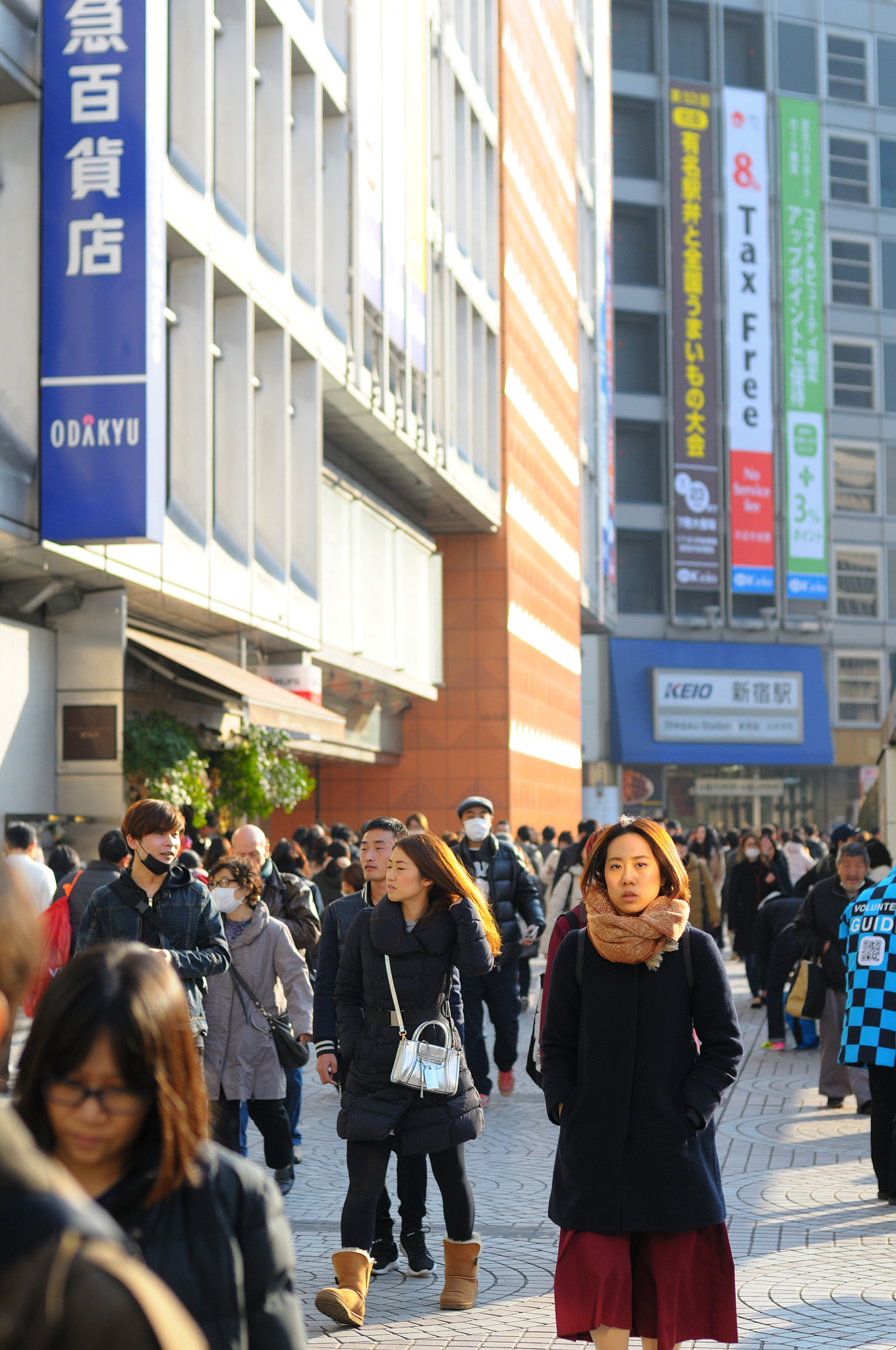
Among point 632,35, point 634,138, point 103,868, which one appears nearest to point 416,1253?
point 103,868

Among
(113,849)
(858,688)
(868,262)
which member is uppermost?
(868,262)

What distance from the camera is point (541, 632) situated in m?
41.0

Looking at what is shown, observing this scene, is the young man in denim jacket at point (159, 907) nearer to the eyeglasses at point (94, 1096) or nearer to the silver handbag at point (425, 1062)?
the silver handbag at point (425, 1062)

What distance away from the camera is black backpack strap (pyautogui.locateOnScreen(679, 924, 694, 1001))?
186 inches

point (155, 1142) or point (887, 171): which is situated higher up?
point (887, 171)

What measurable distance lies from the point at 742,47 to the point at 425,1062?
58354 millimetres

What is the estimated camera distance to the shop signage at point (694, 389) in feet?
180

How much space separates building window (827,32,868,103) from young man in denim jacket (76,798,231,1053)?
5827cm

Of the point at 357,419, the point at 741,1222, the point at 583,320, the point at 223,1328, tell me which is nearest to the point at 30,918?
the point at 223,1328

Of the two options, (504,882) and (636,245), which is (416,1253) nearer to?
(504,882)

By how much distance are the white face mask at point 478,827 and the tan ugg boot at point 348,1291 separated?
5.76 meters

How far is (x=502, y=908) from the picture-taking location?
38.9 ft

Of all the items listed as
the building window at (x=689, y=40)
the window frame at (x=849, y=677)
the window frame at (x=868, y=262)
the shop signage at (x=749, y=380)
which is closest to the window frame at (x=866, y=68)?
the building window at (x=689, y=40)

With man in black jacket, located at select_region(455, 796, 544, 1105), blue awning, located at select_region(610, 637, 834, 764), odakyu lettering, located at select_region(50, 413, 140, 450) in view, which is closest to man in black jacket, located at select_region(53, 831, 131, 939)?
man in black jacket, located at select_region(455, 796, 544, 1105)
